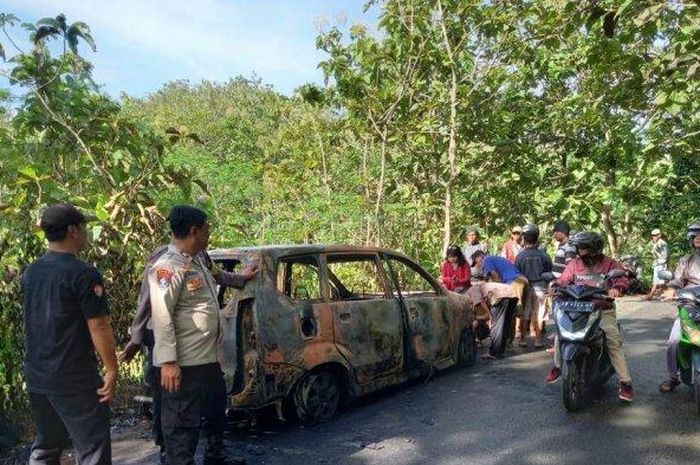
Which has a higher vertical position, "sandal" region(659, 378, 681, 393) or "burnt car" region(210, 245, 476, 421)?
"burnt car" region(210, 245, 476, 421)

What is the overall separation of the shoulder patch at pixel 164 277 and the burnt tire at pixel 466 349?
4540 mm

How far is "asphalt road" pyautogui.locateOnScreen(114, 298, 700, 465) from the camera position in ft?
15.7

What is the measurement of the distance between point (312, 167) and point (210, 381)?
12342 millimetres

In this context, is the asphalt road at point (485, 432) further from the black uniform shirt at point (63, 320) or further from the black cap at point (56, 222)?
the black cap at point (56, 222)

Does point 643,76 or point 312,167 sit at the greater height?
point 312,167

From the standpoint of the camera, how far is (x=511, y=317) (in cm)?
852

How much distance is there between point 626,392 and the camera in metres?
5.94

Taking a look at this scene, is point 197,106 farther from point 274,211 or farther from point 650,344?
point 650,344

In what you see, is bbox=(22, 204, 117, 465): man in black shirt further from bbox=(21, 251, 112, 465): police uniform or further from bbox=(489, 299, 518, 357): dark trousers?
bbox=(489, 299, 518, 357): dark trousers

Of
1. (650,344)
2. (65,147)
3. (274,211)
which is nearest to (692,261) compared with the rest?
(650,344)

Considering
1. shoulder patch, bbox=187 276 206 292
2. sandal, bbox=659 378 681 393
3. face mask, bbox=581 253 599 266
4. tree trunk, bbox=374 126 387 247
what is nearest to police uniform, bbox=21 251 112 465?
shoulder patch, bbox=187 276 206 292

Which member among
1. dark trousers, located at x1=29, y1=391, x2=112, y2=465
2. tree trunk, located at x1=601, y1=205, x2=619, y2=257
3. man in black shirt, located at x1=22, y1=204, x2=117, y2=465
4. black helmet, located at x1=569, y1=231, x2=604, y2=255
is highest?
tree trunk, located at x1=601, y1=205, x2=619, y2=257

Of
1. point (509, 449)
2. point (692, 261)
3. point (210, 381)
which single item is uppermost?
point (692, 261)

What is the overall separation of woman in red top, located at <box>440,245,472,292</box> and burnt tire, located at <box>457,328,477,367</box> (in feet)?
3.18
